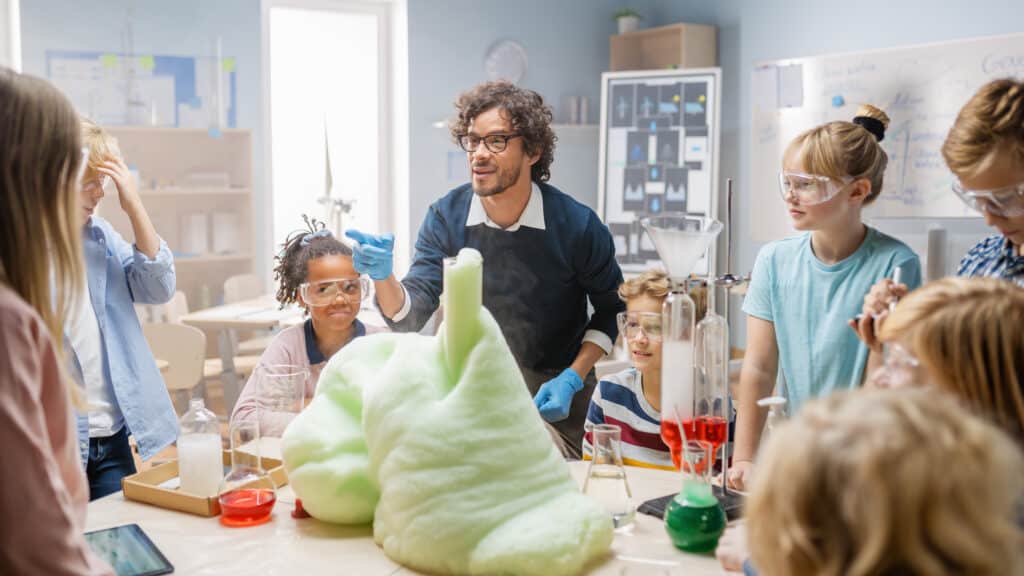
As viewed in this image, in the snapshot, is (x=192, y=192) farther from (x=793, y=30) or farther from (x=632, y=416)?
(x=632, y=416)

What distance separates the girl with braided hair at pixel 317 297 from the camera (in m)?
2.48

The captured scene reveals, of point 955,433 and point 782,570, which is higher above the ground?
point 955,433

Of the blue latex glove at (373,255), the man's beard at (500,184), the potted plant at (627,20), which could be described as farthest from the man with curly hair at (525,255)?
the potted plant at (627,20)

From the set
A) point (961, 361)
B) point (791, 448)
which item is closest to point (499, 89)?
point (961, 361)

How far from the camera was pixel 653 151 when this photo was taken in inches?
241

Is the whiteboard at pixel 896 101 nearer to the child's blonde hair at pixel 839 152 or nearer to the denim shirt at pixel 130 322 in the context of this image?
the child's blonde hair at pixel 839 152

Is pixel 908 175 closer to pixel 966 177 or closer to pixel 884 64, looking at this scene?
pixel 884 64

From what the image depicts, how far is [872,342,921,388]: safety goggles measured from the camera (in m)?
1.20

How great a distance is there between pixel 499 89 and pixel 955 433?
2029 millimetres

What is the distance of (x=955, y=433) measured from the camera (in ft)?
2.75

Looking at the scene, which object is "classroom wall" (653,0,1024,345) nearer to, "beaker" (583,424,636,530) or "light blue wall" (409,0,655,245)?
"light blue wall" (409,0,655,245)

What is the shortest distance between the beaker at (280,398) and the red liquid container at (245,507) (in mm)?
143

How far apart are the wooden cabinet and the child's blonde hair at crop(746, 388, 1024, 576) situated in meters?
5.64

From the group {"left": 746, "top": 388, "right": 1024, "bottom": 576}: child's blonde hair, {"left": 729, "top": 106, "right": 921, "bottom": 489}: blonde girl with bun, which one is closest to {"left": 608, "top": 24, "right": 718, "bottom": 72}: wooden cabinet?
{"left": 729, "top": 106, "right": 921, "bottom": 489}: blonde girl with bun
